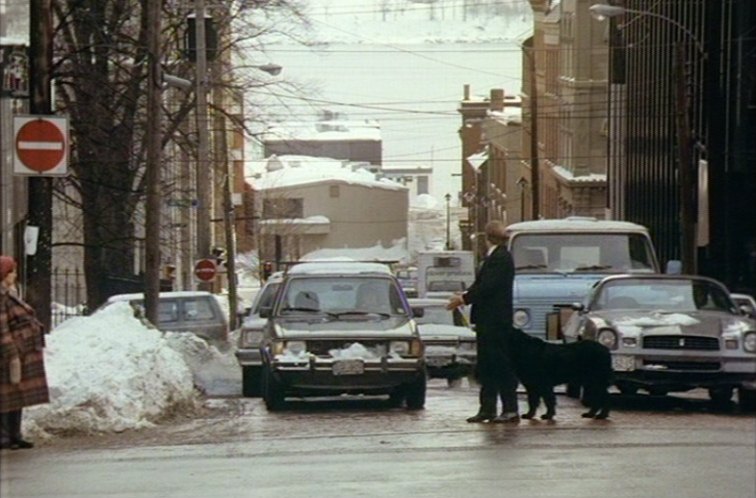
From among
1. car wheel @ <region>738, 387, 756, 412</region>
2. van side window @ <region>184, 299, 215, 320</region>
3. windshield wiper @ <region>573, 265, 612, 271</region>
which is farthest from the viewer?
van side window @ <region>184, 299, 215, 320</region>

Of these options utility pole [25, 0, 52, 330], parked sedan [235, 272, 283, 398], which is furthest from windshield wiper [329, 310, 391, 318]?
utility pole [25, 0, 52, 330]

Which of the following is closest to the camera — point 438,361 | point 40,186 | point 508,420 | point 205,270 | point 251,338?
point 508,420

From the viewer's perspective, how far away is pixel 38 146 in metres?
18.3

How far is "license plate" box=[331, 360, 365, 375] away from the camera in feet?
55.2

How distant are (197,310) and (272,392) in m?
11.5

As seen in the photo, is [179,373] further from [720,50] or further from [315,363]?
[720,50]

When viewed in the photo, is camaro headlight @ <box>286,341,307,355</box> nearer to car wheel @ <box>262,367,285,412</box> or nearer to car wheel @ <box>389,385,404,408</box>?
car wheel @ <box>262,367,285,412</box>

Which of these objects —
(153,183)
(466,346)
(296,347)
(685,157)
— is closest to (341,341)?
(296,347)

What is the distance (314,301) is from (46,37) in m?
5.47

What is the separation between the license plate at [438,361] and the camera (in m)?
24.8

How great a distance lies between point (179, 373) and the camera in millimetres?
17188

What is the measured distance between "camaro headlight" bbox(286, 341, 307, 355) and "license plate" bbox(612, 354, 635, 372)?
314 cm

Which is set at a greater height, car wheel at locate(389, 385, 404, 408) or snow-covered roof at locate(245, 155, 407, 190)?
snow-covered roof at locate(245, 155, 407, 190)

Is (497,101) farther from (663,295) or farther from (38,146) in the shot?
(38,146)
